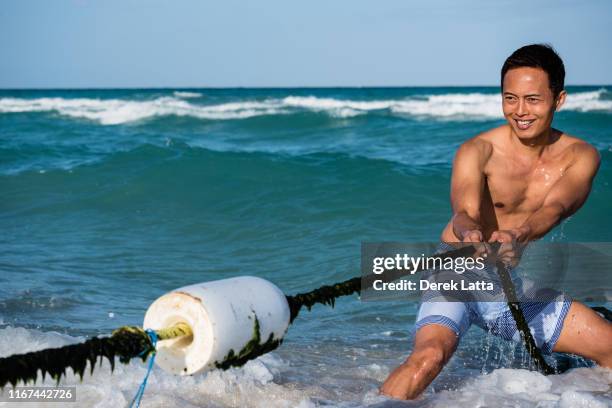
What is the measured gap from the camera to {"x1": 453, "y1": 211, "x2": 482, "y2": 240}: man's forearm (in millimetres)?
3525

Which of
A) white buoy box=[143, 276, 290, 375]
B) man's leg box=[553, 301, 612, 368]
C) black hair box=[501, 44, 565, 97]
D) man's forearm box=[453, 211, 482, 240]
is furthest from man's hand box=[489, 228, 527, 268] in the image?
white buoy box=[143, 276, 290, 375]

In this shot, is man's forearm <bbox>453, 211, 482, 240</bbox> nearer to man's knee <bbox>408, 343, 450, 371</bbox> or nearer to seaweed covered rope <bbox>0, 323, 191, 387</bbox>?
man's knee <bbox>408, 343, 450, 371</bbox>

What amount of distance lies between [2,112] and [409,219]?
26.7 m

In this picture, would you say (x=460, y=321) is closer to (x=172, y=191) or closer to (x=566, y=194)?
(x=566, y=194)

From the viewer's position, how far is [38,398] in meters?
3.24

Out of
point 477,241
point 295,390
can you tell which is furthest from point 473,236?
point 295,390

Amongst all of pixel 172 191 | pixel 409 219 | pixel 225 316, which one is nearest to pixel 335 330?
pixel 225 316

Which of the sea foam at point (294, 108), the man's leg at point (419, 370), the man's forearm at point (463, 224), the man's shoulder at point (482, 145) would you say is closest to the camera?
the man's leg at point (419, 370)

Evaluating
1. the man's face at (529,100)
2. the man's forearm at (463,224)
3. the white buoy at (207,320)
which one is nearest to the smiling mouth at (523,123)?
the man's face at (529,100)

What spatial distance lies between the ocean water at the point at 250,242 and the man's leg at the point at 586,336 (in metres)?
0.13

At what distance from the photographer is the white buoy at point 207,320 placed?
A: 2092 mm

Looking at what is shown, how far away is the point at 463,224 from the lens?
11.8ft

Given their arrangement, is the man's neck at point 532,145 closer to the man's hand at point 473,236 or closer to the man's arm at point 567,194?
the man's arm at point 567,194

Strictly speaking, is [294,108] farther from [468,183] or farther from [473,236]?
[473,236]
